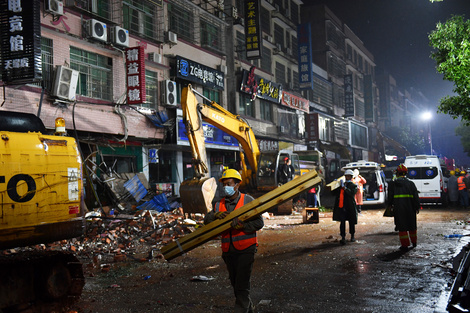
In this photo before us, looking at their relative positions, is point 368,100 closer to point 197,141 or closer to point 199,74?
point 199,74

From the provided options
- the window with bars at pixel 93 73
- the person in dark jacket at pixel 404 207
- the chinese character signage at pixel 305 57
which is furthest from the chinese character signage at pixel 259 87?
the person in dark jacket at pixel 404 207

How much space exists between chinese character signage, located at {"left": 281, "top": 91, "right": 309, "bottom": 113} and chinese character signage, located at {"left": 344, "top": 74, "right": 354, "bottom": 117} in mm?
12419

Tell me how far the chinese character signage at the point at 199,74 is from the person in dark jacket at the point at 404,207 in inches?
593

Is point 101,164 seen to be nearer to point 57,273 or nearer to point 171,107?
point 171,107

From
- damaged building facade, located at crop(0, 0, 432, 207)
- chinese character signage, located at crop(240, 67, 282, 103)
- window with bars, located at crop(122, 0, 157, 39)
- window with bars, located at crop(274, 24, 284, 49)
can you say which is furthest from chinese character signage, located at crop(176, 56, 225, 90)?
window with bars, located at crop(274, 24, 284, 49)

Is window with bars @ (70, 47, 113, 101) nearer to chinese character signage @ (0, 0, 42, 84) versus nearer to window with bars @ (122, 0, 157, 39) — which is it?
window with bars @ (122, 0, 157, 39)

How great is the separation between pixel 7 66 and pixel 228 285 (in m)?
10.8

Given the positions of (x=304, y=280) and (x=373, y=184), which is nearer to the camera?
(x=304, y=280)

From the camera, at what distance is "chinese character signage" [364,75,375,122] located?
59.5m

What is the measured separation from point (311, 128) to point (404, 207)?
30.4 m

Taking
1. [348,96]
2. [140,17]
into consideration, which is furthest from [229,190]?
[348,96]

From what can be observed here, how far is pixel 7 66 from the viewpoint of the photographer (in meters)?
13.8

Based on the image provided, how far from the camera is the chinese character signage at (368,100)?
195ft

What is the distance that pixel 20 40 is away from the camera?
13664 mm
